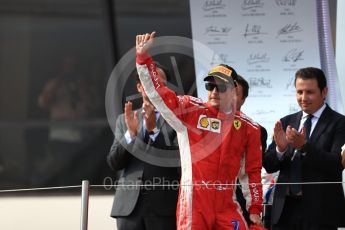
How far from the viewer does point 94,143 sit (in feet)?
23.5

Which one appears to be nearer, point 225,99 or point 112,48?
point 225,99

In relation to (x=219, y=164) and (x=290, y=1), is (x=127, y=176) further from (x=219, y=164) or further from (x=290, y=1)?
(x=290, y=1)

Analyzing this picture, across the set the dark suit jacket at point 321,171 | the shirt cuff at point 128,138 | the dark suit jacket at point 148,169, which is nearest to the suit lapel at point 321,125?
the dark suit jacket at point 321,171

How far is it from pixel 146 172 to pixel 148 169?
2 centimetres

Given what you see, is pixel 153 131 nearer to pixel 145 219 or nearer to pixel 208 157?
pixel 145 219

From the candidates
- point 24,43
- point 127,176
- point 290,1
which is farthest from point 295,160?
point 24,43

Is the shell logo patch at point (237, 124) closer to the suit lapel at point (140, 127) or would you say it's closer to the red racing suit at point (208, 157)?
the red racing suit at point (208, 157)

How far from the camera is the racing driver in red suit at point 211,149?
169 inches

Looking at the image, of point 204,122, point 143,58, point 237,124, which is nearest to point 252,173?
point 237,124

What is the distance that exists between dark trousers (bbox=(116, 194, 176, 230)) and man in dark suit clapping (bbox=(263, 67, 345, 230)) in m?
0.59

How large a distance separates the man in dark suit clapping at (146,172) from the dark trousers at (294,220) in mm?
597

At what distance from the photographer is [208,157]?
170 inches

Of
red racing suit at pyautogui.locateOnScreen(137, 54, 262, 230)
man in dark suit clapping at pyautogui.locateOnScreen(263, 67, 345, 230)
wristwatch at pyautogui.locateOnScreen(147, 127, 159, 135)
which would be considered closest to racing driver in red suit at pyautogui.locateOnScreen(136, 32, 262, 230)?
red racing suit at pyautogui.locateOnScreen(137, 54, 262, 230)

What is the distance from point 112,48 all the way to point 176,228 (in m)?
2.68
